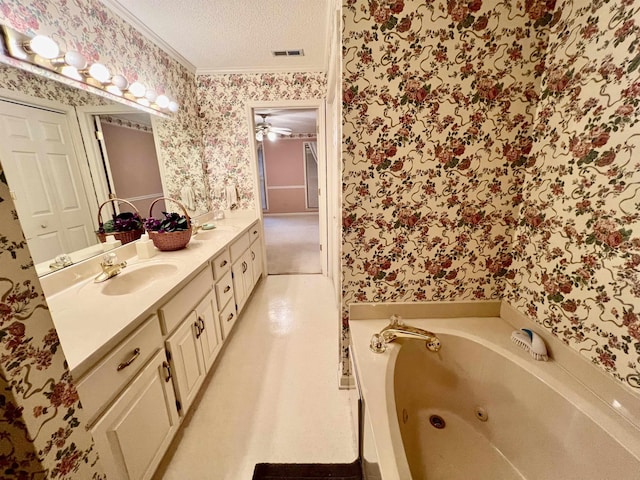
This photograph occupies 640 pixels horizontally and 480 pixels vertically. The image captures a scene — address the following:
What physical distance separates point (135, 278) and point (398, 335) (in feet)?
4.70

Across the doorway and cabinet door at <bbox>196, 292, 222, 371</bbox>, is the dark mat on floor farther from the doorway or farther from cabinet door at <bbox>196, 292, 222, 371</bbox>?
the doorway

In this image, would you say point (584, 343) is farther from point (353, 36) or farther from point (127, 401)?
point (127, 401)

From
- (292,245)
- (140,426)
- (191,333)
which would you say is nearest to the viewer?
(140,426)

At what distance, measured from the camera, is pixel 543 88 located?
3.49 ft

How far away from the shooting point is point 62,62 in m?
1.23

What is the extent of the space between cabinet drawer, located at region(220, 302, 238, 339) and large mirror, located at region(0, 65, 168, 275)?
83 cm

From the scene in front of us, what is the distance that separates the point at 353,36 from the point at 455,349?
1475 mm

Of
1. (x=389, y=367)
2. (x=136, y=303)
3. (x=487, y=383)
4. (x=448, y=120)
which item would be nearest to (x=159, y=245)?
(x=136, y=303)

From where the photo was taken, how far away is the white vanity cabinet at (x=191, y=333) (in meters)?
1.18

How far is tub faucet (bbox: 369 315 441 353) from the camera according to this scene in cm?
115

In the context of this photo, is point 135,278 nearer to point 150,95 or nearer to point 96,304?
point 96,304

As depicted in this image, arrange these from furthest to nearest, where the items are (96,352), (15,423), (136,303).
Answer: (136,303) → (96,352) → (15,423)

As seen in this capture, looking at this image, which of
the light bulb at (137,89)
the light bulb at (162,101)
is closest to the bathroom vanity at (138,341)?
the light bulb at (137,89)

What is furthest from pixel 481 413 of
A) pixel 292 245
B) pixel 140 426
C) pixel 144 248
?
pixel 292 245
